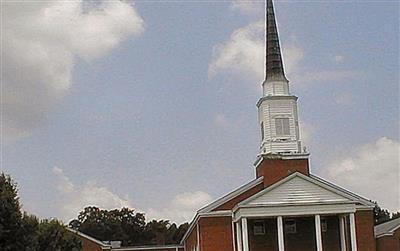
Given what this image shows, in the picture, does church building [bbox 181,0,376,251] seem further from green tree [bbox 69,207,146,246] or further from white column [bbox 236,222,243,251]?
green tree [bbox 69,207,146,246]

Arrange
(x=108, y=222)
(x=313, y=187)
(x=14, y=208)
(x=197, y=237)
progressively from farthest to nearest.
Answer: (x=108, y=222) < (x=197, y=237) < (x=313, y=187) < (x=14, y=208)

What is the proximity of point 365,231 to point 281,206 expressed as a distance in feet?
22.2

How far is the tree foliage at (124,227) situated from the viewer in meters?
95.2

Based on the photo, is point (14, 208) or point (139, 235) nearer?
point (14, 208)

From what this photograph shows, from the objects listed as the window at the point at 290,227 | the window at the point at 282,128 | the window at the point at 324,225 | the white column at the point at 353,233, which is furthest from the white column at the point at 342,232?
the window at the point at 282,128

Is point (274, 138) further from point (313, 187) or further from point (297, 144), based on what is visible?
point (313, 187)

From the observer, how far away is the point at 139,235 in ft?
320

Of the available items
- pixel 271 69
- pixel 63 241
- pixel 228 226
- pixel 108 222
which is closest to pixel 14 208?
pixel 63 241

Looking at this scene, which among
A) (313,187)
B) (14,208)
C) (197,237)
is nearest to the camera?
(14,208)

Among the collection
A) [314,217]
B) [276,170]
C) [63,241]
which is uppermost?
[276,170]

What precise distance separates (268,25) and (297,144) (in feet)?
30.7

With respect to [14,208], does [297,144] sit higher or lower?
higher

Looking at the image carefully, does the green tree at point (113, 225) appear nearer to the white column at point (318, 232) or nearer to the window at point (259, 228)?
the window at point (259, 228)

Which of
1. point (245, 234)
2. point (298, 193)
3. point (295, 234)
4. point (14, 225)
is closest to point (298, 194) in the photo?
point (298, 193)
